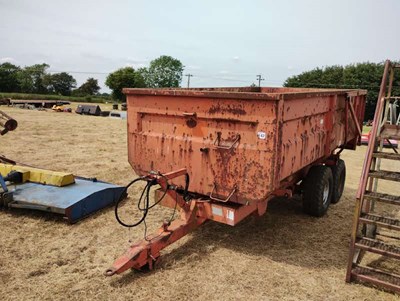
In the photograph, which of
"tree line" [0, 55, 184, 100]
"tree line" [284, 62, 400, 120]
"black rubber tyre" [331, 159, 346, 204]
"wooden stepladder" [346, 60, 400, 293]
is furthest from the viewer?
"tree line" [0, 55, 184, 100]

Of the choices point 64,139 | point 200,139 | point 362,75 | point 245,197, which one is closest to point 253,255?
point 245,197

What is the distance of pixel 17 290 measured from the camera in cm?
356

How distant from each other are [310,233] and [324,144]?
1395 mm

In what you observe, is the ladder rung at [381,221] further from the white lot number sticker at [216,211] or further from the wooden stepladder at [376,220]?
the white lot number sticker at [216,211]

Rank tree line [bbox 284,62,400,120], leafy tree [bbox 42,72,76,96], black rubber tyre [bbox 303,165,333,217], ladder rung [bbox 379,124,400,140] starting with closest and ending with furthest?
ladder rung [bbox 379,124,400,140], black rubber tyre [bbox 303,165,333,217], tree line [bbox 284,62,400,120], leafy tree [bbox 42,72,76,96]

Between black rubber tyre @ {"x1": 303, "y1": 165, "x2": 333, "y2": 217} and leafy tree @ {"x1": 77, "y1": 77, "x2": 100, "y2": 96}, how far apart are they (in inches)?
3357

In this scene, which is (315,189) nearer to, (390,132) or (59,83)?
(390,132)

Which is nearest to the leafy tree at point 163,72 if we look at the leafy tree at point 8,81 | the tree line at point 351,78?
the leafy tree at point 8,81

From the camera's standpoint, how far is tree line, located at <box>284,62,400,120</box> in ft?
145

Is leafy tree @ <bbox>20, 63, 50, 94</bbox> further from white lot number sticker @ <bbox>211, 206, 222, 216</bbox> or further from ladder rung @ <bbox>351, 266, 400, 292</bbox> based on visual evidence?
ladder rung @ <bbox>351, 266, 400, 292</bbox>

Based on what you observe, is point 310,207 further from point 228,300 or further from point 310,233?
point 228,300

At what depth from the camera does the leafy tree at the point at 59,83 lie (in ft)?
266

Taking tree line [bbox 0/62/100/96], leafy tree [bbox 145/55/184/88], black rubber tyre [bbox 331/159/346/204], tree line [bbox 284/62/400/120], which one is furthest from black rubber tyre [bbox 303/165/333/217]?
leafy tree [bbox 145/55/184/88]

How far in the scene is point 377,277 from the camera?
3.91 meters
